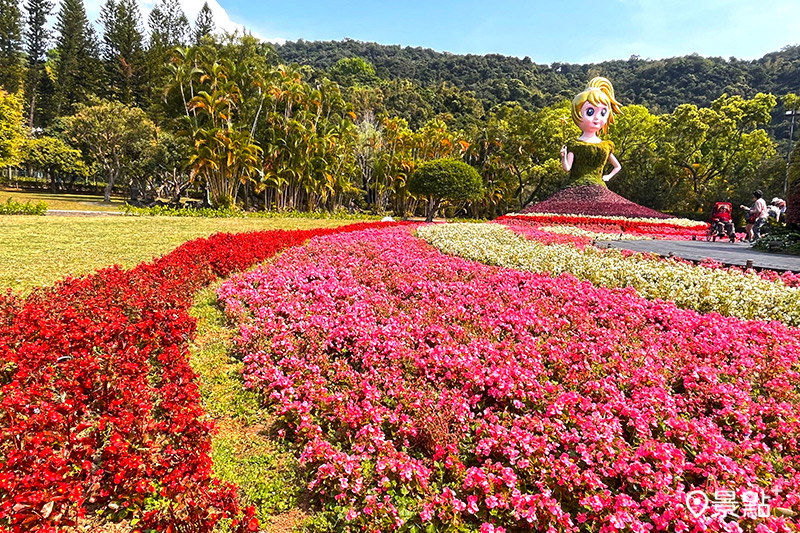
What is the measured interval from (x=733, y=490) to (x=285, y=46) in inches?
4959

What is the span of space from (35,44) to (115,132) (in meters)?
30.2

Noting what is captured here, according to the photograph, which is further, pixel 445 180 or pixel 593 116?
pixel 445 180

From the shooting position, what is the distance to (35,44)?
45.3 meters

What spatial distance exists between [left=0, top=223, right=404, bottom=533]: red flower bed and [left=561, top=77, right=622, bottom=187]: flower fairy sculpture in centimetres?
2538

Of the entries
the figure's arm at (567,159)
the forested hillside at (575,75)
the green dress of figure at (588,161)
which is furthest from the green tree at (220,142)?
the forested hillside at (575,75)

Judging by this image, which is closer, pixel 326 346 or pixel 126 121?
pixel 326 346

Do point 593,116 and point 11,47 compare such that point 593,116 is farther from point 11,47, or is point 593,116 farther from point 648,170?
point 11,47

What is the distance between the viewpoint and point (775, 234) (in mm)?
10516

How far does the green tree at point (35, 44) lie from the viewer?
145 feet

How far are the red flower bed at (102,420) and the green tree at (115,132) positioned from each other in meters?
30.7

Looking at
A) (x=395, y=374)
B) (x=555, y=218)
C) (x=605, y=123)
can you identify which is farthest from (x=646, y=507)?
(x=605, y=123)

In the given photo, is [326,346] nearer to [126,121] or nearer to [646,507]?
[646,507]

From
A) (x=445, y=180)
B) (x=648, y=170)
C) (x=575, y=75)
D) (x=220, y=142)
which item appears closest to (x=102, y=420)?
(x=220, y=142)

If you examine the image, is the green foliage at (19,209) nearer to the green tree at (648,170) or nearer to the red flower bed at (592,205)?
the red flower bed at (592,205)
